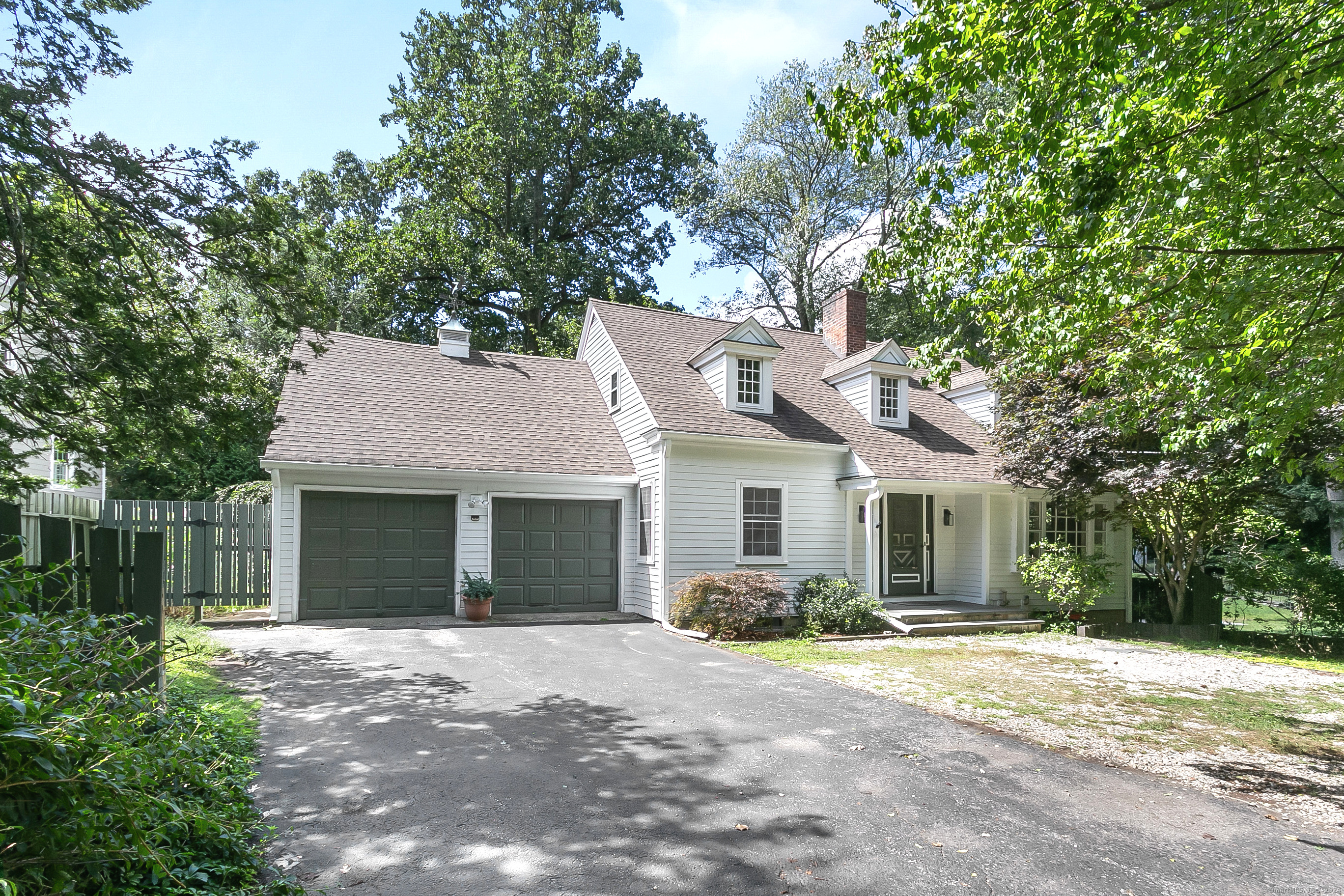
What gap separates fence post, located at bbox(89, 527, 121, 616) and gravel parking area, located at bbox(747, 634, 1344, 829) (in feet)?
22.2

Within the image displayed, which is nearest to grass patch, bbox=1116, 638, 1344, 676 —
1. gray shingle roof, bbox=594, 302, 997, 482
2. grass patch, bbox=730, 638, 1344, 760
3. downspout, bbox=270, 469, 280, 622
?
grass patch, bbox=730, 638, 1344, 760

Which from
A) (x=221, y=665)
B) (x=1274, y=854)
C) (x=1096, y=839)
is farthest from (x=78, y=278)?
(x=1274, y=854)

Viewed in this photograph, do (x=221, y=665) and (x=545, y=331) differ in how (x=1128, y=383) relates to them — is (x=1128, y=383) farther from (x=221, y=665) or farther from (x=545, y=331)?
(x=545, y=331)

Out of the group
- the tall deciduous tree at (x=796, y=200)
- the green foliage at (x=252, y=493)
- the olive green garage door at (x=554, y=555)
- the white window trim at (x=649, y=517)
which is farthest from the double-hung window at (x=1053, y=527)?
the green foliage at (x=252, y=493)

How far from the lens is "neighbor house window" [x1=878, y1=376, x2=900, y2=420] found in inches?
667

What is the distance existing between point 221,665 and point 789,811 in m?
7.32

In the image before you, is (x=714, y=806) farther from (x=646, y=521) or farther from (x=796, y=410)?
(x=796, y=410)

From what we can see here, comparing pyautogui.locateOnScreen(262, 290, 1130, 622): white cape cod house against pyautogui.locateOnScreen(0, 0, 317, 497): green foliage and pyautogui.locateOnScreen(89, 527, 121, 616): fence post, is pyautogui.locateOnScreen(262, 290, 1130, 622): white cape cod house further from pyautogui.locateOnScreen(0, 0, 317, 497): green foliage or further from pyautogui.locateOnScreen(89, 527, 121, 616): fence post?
pyautogui.locateOnScreen(89, 527, 121, 616): fence post

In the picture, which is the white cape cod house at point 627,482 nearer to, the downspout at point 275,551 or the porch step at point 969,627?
the downspout at point 275,551

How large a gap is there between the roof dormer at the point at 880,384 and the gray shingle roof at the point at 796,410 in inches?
9.0

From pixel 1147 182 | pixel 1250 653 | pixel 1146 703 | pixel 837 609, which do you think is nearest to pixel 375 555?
pixel 837 609

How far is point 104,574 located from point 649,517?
10.3 meters

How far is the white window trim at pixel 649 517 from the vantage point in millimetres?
13938

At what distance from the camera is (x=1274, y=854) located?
402cm
